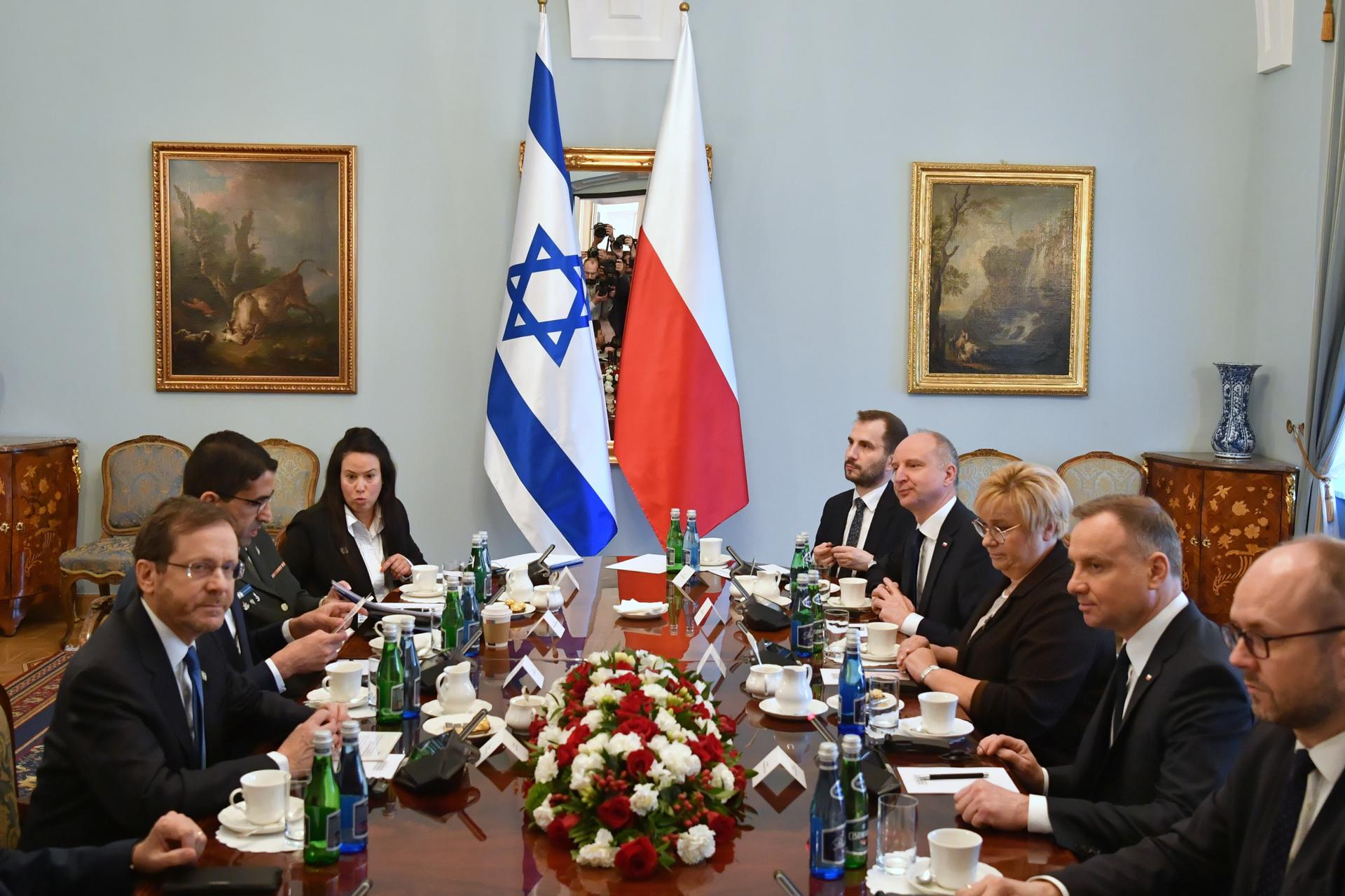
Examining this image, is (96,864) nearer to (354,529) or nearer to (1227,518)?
(354,529)

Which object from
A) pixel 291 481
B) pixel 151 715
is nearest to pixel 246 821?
pixel 151 715

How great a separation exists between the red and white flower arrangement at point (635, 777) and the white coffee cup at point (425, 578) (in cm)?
199

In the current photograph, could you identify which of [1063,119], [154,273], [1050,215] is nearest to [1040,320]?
[1050,215]

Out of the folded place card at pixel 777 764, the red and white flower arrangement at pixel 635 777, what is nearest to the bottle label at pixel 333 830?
the red and white flower arrangement at pixel 635 777

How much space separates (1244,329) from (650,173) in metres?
3.36

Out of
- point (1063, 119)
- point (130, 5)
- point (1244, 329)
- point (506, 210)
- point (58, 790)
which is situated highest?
point (130, 5)

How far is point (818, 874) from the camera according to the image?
195 cm

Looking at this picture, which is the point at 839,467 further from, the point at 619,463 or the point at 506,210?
the point at 506,210

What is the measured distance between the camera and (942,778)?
2.44 meters

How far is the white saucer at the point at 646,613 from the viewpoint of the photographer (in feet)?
12.7

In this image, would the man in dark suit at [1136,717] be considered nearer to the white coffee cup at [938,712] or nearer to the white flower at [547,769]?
the white coffee cup at [938,712]

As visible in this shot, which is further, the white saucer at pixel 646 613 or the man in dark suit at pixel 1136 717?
the white saucer at pixel 646 613

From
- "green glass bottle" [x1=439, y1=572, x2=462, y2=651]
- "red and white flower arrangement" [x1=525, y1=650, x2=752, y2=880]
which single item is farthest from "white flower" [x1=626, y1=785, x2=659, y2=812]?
"green glass bottle" [x1=439, y1=572, x2=462, y2=651]

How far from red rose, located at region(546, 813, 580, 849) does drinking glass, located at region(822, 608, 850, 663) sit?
1.40 m
